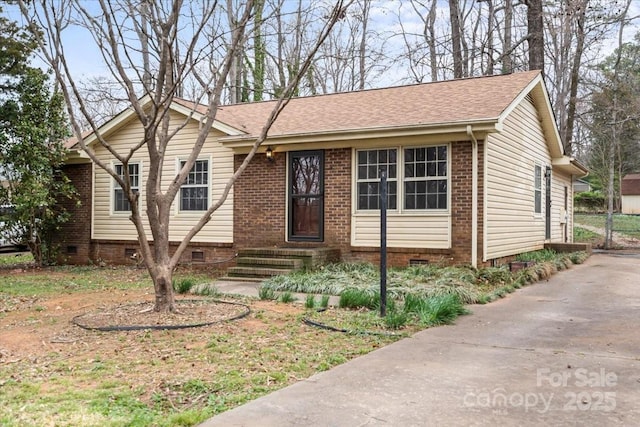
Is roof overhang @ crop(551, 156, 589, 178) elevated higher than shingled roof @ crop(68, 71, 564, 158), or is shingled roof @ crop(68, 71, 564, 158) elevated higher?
shingled roof @ crop(68, 71, 564, 158)

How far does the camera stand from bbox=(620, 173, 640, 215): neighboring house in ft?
144

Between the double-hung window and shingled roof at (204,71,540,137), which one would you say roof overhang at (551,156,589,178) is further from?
the double-hung window

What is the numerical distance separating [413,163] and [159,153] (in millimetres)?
5597

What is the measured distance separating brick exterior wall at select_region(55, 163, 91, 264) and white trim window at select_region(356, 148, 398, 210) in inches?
305

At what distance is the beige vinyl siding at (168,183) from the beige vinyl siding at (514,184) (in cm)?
577

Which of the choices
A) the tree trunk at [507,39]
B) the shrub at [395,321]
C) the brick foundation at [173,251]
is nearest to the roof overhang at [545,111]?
the tree trunk at [507,39]

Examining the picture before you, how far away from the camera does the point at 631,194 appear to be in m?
44.2

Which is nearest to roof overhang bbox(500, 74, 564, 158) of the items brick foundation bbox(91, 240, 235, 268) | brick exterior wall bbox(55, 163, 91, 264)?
brick foundation bbox(91, 240, 235, 268)

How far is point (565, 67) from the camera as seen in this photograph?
2386cm

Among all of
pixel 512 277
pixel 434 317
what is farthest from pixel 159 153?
pixel 512 277

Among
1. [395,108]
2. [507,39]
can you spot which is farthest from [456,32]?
[395,108]

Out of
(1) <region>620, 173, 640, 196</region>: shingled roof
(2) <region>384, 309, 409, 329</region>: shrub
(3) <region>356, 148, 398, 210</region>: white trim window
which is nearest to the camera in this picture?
(2) <region>384, 309, 409, 329</region>: shrub

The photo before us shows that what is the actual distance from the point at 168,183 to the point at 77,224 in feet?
10.5

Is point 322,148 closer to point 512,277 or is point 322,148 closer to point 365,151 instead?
point 365,151
